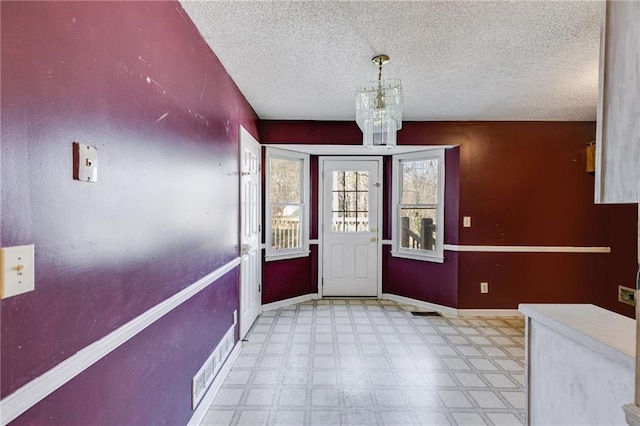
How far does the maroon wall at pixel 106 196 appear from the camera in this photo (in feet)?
2.45

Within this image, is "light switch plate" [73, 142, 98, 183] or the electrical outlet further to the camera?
the electrical outlet

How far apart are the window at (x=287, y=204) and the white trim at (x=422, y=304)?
135 cm

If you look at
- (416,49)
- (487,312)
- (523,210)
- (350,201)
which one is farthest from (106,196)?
(523,210)

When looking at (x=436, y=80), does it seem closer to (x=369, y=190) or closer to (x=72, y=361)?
(x=369, y=190)

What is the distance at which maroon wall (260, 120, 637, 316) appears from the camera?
3.79m

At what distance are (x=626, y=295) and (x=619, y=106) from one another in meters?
4.06

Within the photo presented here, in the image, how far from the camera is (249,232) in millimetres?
3238

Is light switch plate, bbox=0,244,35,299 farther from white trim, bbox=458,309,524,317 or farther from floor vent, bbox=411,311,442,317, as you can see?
white trim, bbox=458,309,524,317

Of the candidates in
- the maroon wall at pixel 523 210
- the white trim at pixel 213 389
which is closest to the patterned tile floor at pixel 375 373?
the white trim at pixel 213 389

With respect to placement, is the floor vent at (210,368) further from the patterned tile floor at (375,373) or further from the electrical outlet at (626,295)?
the electrical outlet at (626,295)

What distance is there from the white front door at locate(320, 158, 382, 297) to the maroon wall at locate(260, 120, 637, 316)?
973 mm

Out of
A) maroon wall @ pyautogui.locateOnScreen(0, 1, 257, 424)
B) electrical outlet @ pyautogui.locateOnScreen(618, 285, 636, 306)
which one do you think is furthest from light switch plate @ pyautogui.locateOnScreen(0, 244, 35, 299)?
electrical outlet @ pyautogui.locateOnScreen(618, 285, 636, 306)

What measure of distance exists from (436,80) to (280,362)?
2665mm

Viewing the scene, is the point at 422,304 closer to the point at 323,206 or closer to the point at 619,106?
the point at 323,206
